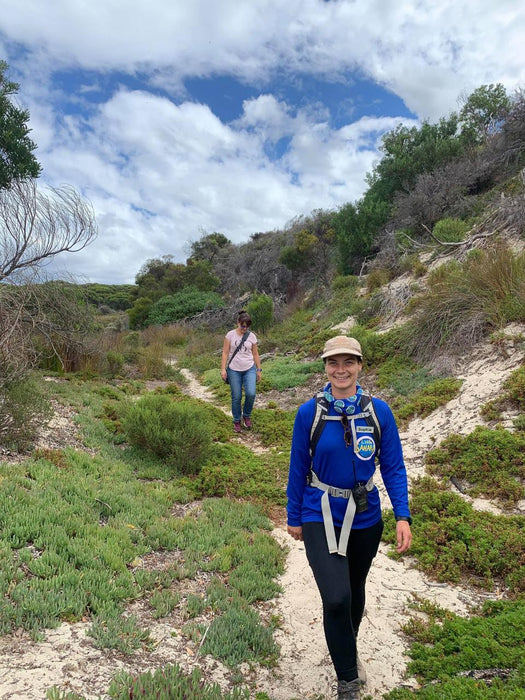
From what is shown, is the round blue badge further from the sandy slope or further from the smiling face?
the sandy slope

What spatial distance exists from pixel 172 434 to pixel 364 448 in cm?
416

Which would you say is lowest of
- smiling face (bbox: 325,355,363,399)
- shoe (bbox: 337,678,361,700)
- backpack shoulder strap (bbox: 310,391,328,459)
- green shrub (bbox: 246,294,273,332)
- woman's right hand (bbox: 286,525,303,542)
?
shoe (bbox: 337,678,361,700)

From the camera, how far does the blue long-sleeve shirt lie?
216 centimetres

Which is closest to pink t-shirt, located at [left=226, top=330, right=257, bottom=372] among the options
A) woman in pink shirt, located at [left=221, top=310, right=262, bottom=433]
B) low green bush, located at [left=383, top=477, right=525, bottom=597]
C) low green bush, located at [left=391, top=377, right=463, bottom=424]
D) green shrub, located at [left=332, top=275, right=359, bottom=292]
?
woman in pink shirt, located at [left=221, top=310, right=262, bottom=433]

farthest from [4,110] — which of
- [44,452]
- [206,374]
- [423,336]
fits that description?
[423,336]

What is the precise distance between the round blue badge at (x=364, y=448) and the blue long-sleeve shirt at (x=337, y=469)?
25 millimetres

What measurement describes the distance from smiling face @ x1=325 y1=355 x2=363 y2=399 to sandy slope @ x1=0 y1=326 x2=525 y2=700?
68.1 inches

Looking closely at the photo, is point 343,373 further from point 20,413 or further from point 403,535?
point 20,413

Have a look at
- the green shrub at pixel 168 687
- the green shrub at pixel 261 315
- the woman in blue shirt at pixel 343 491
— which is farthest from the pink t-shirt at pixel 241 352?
the green shrub at pixel 261 315

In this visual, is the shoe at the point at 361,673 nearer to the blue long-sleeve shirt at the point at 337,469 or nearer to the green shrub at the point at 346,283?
the blue long-sleeve shirt at the point at 337,469

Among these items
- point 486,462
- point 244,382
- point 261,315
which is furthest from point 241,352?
point 261,315

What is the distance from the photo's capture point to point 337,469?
2.15m

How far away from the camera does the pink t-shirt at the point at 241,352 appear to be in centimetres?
702

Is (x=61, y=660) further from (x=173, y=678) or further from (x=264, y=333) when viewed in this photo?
(x=264, y=333)
